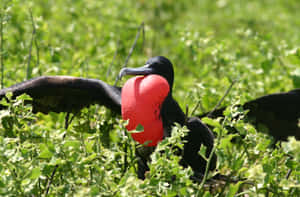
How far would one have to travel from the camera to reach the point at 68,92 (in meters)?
2.51

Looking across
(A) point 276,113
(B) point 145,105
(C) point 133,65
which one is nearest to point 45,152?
(B) point 145,105

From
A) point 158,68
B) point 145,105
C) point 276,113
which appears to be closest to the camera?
point 145,105

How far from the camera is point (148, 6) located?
5.91 m

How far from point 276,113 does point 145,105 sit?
0.75m

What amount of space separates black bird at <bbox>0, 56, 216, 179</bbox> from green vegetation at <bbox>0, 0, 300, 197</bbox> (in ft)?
0.25

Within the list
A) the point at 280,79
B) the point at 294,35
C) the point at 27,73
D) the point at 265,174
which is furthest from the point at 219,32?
the point at 265,174

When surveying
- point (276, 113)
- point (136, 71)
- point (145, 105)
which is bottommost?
point (276, 113)

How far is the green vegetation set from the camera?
1.71 meters

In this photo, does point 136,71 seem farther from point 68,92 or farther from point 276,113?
point 276,113

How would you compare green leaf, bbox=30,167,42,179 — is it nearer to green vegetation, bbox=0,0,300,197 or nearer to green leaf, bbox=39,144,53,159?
green vegetation, bbox=0,0,300,197

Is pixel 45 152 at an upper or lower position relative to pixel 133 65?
upper

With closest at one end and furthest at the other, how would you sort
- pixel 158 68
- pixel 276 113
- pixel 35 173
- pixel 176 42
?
pixel 35 173
pixel 158 68
pixel 276 113
pixel 176 42

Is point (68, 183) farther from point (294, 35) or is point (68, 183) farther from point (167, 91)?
point (294, 35)

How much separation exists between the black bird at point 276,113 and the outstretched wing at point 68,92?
19.1 inches
